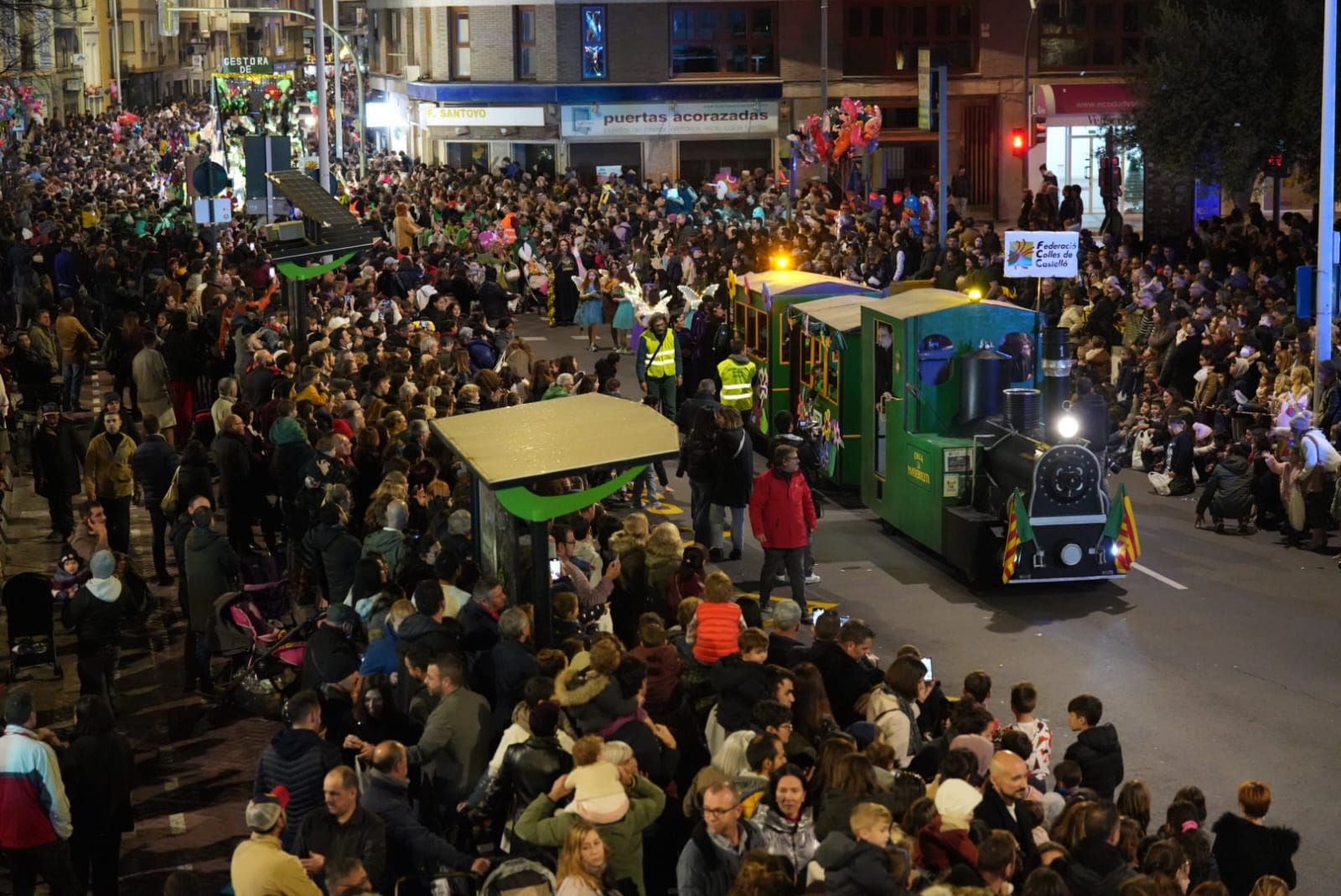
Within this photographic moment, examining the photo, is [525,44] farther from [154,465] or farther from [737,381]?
[154,465]

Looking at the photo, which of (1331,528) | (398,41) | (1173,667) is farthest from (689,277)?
(398,41)

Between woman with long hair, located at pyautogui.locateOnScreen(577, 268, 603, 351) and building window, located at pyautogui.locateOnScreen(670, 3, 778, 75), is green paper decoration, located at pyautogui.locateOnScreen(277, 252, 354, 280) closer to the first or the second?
woman with long hair, located at pyautogui.locateOnScreen(577, 268, 603, 351)

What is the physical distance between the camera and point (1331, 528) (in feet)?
62.2

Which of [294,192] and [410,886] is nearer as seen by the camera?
[410,886]

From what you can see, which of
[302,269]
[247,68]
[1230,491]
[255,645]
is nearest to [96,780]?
[255,645]

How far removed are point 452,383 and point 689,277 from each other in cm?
1294

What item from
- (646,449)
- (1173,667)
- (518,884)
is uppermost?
(646,449)

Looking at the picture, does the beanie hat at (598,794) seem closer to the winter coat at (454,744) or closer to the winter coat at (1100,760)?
the winter coat at (454,744)

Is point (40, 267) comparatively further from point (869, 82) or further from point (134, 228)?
point (869, 82)

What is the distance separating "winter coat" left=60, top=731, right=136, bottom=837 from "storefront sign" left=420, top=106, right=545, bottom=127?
4458 centimetres

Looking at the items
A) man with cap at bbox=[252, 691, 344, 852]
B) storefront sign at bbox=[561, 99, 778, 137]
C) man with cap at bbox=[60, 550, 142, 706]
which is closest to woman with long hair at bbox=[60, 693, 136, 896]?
man with cap at bbox=[252, 691, 344, 852]

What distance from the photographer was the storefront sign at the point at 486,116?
53781mm

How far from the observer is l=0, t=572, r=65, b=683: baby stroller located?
14055 millimetres

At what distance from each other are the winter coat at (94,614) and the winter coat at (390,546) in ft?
5.72
